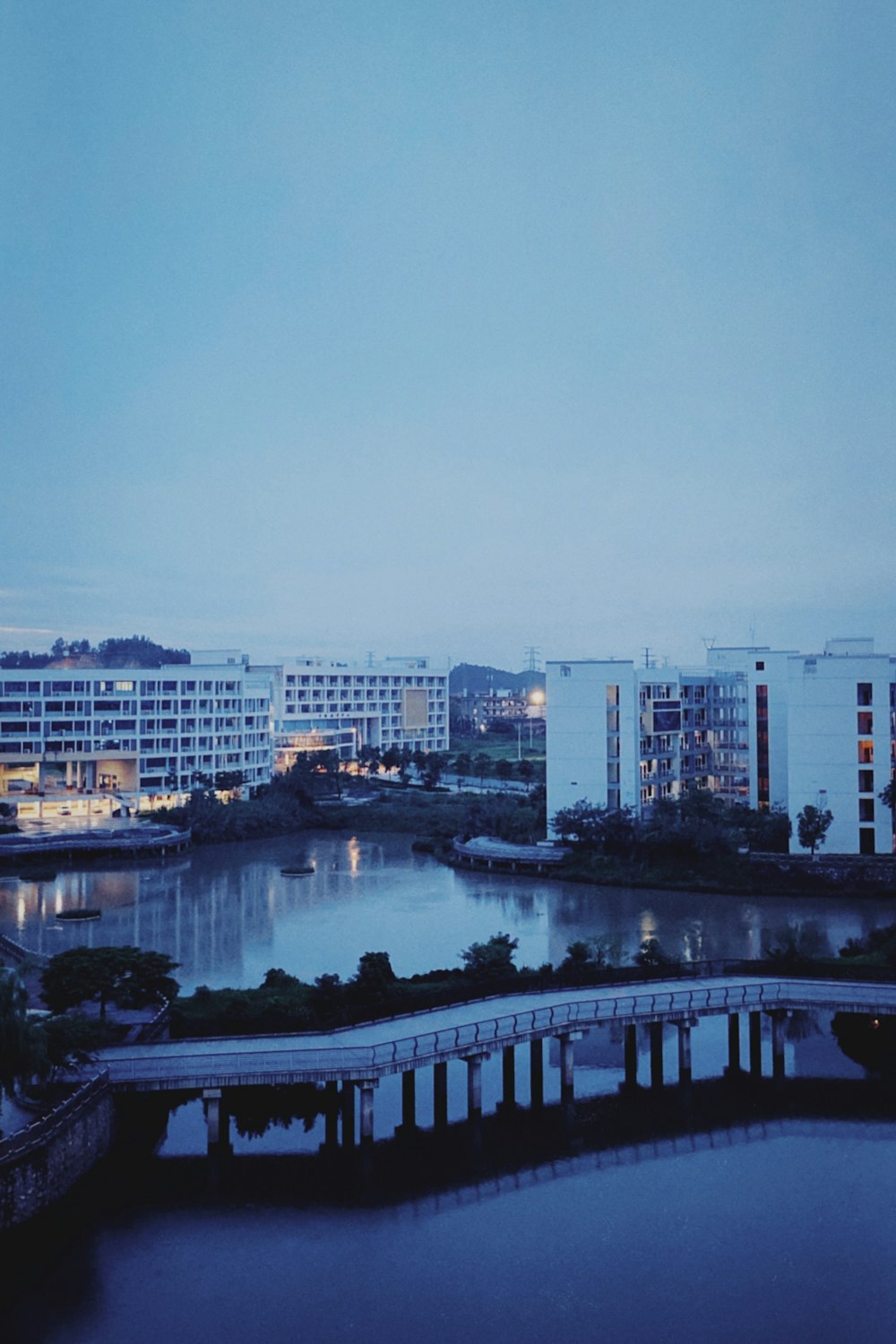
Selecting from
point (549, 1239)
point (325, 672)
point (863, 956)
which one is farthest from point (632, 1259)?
point (325, 672)

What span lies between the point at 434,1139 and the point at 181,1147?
3005mm

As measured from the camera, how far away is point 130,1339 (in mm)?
9320

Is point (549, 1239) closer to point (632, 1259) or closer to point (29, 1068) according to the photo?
point (632, 1259)

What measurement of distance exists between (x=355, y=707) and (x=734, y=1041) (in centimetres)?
4664

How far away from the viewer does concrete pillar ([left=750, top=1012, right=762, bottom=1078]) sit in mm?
15266

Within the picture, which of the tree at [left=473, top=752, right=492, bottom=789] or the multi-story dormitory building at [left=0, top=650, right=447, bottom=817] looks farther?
the tree at [left=473, top=752, right=492, bottom=789]

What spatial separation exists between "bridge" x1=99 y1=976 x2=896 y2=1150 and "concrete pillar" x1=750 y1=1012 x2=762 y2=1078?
0.01 metres

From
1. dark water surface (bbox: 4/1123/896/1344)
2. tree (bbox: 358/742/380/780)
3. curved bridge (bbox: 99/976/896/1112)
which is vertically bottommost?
dark water surface (bbox: 4/1123/896/1344)

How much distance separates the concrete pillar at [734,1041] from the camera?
15.5m

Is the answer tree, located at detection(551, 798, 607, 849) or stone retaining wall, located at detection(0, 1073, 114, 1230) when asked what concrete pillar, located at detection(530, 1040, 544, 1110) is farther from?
tree, located at detection(551, 798, 607, 849)

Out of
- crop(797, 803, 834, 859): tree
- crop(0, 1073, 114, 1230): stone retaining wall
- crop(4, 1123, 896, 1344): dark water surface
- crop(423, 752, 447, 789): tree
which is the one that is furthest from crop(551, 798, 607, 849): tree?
crop(0, 1073, 114, 1230): stone retaining wall

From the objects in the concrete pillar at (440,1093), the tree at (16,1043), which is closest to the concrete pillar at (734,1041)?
the concrete pillar at (440,1093)

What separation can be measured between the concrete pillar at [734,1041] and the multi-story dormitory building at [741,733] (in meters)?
13.8

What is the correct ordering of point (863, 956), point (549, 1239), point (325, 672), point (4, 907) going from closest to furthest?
point (549, 1239) → point (863, 956) → point (4, 907) → point (325, 672)
